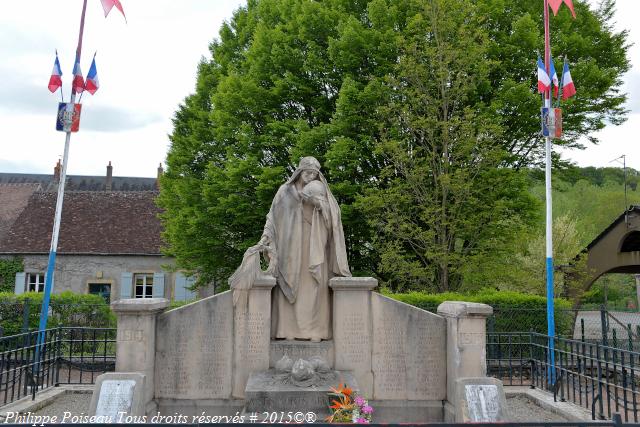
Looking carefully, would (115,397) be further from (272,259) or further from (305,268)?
(305,268)

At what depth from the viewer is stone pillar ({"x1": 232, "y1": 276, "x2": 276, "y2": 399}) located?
7.81 m

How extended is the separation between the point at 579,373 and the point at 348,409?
4.12m

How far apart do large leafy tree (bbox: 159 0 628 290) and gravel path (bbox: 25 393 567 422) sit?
708 cm

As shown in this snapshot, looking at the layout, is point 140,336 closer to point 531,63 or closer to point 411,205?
point 411,205

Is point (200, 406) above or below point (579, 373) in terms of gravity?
below

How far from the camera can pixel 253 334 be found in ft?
25.7

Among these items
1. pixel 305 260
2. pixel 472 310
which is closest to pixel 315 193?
pixel 305 260

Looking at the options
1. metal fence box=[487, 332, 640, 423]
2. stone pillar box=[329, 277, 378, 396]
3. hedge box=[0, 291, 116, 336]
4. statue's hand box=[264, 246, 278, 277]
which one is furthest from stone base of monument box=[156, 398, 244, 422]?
hedge box=[0, 291, 116, 336]

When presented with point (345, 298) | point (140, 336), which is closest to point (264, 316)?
point (345, 298)

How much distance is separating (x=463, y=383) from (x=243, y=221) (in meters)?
11.2

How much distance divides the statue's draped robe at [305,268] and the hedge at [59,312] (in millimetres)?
10858

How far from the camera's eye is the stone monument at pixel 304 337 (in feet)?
24.8

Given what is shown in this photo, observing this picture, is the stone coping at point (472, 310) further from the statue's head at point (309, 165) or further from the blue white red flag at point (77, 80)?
the blue white red flag at point (77, 80)

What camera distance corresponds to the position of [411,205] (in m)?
16.6
